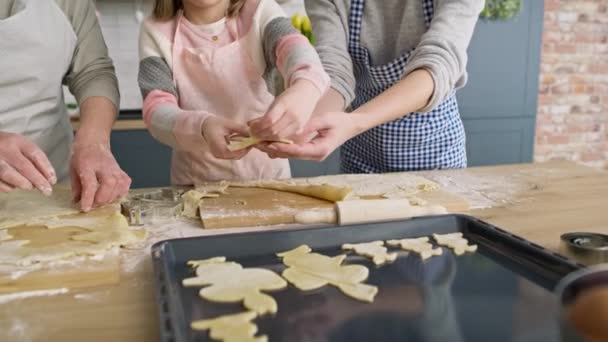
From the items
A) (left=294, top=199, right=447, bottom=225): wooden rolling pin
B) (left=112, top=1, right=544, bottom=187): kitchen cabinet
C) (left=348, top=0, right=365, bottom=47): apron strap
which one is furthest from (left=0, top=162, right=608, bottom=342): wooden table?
(left=112, top=1, right=544, bottom=187): kitchen cabinet

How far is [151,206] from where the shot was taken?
36.1 inches

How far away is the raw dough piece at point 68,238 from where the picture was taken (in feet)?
2.29

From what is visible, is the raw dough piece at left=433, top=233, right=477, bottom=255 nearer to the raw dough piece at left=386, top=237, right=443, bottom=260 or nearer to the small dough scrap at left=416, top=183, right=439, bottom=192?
the raw dough piece at left=386, top=237, right=443, bottom=260

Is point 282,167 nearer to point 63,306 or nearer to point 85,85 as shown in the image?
point 85,85

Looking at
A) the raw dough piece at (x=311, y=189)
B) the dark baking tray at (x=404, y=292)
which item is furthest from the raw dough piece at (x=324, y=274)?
the raw dough piece at (x=311, y=189)

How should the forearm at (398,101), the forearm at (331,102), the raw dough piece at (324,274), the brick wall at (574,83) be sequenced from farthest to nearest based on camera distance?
the brick wall at (574,83)
the forearm at (331,102)
the forearm at (398,101)
the raw dough piece at (324,274)

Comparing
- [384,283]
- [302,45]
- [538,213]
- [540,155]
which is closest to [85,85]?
[302,45]

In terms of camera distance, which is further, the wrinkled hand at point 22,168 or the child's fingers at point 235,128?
the child's fingers at point 235,128

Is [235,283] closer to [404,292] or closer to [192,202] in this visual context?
[404,292]

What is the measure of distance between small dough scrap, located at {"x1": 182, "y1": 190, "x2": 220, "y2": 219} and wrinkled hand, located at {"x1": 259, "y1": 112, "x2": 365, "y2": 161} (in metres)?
0.13

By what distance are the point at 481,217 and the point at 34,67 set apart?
852mm

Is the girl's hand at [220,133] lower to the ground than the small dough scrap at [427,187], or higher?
higher

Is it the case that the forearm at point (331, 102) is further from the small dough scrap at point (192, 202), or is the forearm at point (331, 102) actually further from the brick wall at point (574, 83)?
the brick wall at point (574, 83)

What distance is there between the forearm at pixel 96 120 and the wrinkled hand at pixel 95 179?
0.04m
